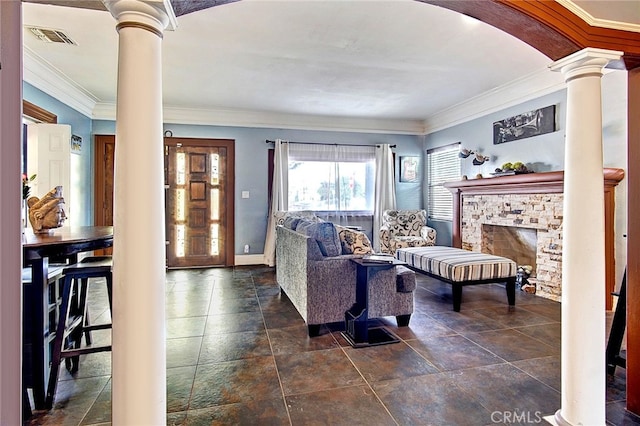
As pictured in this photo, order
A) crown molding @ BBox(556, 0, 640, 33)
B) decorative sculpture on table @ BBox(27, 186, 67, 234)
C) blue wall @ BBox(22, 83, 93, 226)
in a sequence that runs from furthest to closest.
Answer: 1. blue wall @ BBox(22, 83, 93, 226)
2. decorative sculpture on table @ BBox(27, 186, 67, 234)
3. crown molding @ BBox(556, 0, 640, 33)

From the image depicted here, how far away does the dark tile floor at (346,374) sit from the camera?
1755mm

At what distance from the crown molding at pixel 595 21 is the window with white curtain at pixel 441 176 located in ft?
13.5

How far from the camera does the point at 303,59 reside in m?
3.53

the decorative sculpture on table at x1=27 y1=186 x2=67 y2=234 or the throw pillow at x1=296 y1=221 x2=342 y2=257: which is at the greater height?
the decorative sculpture on table at x1=27 y1=186 x2=67 y2=234

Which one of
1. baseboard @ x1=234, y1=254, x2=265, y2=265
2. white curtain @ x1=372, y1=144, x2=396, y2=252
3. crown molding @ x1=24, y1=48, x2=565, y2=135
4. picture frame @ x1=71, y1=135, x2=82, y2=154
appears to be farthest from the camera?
white curtain @ x1=372, y1=144, x2=396, y2=252

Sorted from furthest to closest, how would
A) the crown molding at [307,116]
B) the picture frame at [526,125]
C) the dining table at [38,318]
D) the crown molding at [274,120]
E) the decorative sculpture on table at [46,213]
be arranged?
the crown molding at [274,120]
the picture frame at [526,125]
the crown molding at [307,116]
the decorative sculpture on table at [46,213]
the dining table at [38,318]

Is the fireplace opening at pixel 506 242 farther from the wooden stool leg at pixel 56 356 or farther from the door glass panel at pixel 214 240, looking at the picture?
the wooden stool leg at pixel 56 356

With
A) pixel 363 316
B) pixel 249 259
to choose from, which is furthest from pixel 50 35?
pixel 249 259

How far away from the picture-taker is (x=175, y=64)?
367 cm

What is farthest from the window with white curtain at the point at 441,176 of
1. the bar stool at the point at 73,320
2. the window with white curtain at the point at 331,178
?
the bar stool at the point at 73,320

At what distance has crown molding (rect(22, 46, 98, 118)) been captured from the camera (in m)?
3.52

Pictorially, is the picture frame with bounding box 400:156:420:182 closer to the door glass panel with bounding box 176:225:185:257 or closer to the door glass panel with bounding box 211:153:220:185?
the door glass panel with bounding box 211:153:220:185

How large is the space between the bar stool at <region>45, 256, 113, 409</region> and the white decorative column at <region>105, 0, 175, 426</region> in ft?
2.84

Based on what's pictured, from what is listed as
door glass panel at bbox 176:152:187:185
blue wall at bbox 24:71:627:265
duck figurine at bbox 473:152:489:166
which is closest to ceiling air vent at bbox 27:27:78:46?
blue wall at bbox 24:71:627:265
